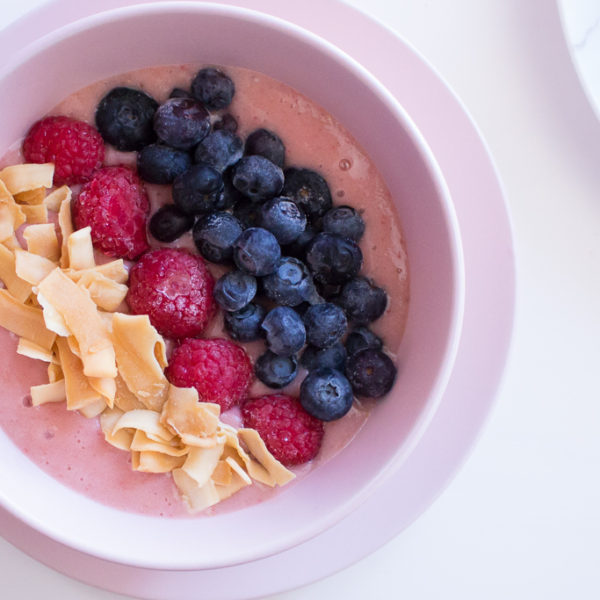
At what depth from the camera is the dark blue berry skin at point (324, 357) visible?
3.96ft

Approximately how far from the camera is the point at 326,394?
45.9 inches

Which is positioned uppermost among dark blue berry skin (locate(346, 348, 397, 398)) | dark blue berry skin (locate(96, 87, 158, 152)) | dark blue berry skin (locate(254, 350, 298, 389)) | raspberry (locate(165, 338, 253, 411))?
dark blue berry skin (locate(96, 87, 158, 152))

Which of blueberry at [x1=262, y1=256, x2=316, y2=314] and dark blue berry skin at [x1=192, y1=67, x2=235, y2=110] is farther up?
dark blue berry skin at [x1=192, y1=67, x2=235, y2=110]

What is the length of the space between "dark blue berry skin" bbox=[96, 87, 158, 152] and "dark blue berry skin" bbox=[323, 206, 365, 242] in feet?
0.98

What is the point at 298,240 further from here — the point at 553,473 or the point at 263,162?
the point at 553,473

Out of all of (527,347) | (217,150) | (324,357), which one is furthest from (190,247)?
(527,347)

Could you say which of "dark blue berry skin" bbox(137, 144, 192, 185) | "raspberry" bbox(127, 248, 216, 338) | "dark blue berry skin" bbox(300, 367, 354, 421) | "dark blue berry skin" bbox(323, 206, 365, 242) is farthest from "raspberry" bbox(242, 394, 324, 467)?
"dark blue berry skin" bbox(137, 144, 192, 185)

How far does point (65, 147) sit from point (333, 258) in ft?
1.42

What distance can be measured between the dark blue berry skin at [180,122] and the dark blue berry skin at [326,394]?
403mm

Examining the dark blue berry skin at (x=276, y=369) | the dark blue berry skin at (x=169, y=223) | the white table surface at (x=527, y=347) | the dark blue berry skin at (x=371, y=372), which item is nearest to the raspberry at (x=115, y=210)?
the dark blue berry skin at (x=169, y=223)

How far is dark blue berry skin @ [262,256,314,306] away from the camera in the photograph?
117cm

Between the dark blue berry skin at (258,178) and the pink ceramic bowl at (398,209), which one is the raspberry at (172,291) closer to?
the dark blue berry skin at (258,178)

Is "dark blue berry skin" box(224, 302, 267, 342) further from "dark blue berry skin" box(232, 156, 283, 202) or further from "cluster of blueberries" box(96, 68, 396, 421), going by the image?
"dark blue berry skin" box(232, 156, 283, 202)

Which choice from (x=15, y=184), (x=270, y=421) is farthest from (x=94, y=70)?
(x=270, y=421)
